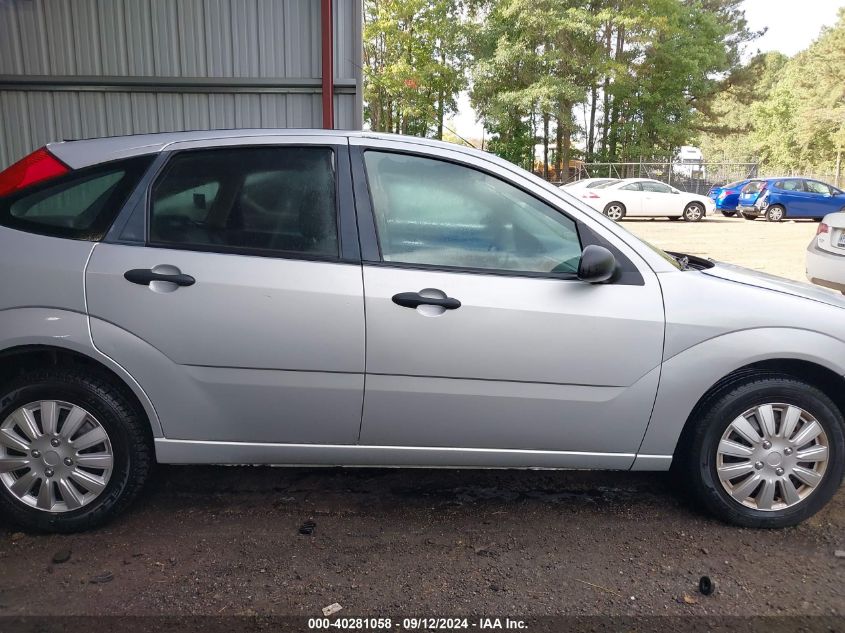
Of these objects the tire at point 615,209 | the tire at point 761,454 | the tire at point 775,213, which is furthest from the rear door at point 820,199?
the tire at point 761,454

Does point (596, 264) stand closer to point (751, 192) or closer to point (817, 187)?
point (751, 192)

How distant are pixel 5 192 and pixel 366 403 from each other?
1.88 metres

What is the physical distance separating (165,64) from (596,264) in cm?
618

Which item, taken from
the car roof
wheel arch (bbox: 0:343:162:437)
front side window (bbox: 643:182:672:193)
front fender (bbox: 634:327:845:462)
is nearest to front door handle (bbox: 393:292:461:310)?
the car roof

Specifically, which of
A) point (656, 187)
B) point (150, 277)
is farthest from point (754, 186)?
point (150, 277)

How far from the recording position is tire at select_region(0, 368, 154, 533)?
312cm

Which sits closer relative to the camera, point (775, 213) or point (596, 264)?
point (596, 264)

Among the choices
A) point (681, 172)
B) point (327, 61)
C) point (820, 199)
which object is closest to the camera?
point (327, 61)

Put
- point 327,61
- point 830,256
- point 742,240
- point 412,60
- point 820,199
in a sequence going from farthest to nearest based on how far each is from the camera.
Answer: point 412,60 → point 820,199 → point 742,240 → point 830,256 → point 327,61

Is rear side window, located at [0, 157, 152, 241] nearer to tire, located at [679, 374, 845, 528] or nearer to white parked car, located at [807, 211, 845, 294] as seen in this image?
tire, located at [679, 374, 845, 528]

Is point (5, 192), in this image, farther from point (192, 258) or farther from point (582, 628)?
point (582, 628)

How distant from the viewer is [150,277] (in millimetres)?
3070

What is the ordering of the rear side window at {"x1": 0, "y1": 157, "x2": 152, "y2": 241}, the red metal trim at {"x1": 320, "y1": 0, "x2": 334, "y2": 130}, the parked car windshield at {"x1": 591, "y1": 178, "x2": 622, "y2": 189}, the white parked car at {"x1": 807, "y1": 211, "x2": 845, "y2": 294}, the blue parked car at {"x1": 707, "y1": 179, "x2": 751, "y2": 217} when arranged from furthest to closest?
the blue parked car at {"x1": 707, "y1": 179, "x2": 751, "y2": 217}, the parked car windshield at {"x1": 591, "y1": 178, "x2": 622, "y2": 189}, the white parked car at {"x1": 807, "y1": 211, "x2": 845, "y2": 294}, the red metal trim at {"x1": 320, "y1": 0, "x2": 334, "y2": 130}, the rear side window at {"x1": 0, "y1": 157, "x2": 152, "y2": 241}

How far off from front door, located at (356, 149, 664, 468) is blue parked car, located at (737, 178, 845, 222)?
939 inches
